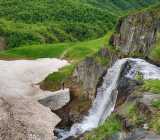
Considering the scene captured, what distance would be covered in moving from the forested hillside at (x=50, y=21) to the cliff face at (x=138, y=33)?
94499 mm

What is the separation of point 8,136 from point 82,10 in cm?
14348

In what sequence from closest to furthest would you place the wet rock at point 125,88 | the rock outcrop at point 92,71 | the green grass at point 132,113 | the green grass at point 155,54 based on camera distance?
the green grass at point 132,113
the wet rock at point 125,88
the green grass at point 155,54
the rock outcrop at point 92,71

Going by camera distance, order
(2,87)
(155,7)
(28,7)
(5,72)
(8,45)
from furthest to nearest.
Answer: (28,7), (8,45), (5,72), (2,87), (155,7)

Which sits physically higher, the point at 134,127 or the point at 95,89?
the point at 134,127

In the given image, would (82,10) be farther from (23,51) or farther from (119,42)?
(119,42)

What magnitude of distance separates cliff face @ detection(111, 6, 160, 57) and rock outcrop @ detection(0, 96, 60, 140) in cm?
1070

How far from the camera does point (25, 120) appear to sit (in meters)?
53.5

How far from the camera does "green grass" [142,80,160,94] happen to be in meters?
35.9

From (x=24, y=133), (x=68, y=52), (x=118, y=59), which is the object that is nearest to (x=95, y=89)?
Answer: (x=118, y=59)

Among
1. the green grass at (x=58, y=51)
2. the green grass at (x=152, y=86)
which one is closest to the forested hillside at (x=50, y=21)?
Answer: the green grass at (x=58, y=51)

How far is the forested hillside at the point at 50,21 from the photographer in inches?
6122

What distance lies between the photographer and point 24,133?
49.2m

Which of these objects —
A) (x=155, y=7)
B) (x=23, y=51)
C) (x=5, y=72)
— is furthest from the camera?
(x=23, y=51)

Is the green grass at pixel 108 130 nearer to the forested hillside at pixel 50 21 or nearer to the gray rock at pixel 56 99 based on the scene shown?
the gray rock at pixel 56 99
